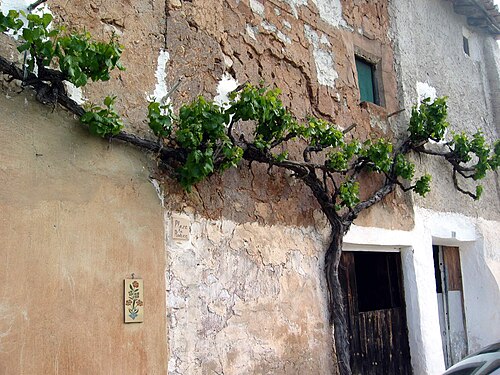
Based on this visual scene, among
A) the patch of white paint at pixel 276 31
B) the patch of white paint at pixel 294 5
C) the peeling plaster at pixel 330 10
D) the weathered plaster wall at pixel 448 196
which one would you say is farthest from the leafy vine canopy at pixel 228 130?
the peeling plaster at pixel 330 10

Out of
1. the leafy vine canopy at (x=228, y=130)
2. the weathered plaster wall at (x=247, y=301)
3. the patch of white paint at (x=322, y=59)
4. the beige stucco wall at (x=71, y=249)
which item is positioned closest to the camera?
the beige stucco wall at (x=71, y=249)

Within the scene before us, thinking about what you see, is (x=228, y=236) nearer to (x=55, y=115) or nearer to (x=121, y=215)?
(x=121, y=215)

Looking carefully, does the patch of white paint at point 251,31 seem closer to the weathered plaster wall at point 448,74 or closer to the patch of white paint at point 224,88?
the patch of white paint at point 224,88

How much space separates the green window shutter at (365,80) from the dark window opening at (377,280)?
1.74 m

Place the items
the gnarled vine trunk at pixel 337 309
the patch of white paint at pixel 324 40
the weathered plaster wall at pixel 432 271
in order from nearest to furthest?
the gnarled vine trunk at pixel 337 309 < the patch of white paint at pixel 324 40 < the weathered plaster wall at pixel 432 271

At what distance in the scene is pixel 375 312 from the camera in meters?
5.37

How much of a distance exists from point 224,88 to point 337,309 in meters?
2.12

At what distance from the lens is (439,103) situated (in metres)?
5.98

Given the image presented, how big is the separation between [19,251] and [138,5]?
193 centimetres

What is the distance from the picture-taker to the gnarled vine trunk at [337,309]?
4629 millimetres

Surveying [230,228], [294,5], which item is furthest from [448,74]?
[230,228]

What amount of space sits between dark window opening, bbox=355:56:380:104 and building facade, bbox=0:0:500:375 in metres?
0.02

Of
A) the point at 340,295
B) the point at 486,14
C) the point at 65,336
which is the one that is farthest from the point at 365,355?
the point at 486,14

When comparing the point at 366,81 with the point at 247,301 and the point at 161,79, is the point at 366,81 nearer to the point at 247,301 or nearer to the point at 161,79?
the point at 161,79
